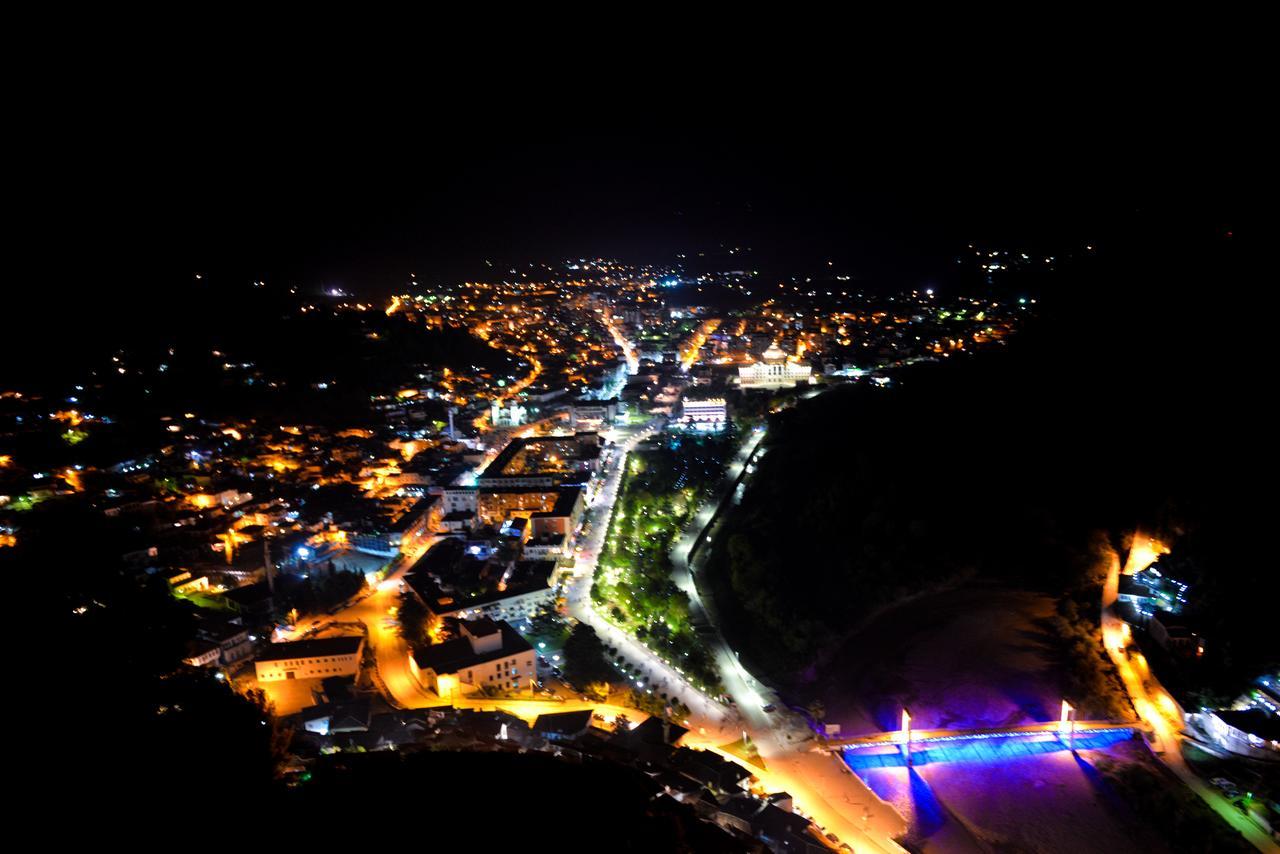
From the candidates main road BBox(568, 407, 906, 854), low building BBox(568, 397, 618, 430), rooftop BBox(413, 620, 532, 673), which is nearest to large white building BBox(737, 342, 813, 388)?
low building BBox(568, 397, 618, 430)

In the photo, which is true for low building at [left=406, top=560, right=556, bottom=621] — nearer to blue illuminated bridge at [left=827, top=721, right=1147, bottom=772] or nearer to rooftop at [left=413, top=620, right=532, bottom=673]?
rooftop at [left=413, top=620, right=532, bottom=673]

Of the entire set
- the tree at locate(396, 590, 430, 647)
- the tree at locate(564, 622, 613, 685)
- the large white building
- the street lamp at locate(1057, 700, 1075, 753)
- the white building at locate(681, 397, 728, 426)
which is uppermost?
the large white building

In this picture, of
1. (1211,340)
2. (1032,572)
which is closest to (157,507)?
(1032,572)

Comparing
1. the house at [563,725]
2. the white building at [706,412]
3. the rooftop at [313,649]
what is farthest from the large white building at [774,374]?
the house at [563,725]

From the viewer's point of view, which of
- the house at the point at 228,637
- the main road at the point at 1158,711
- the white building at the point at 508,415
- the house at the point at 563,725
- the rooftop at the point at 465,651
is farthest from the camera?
the white building at the point at 508,415

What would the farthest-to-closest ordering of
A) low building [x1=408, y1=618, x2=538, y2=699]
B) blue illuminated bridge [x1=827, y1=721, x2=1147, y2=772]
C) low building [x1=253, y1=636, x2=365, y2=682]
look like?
1. low building [x1=253, y1=636, x2=365, y2=682]
2. low building [x1=408, y1=618, x2=538, y2=699]
3. blue illuminated bridge [x1=827, y1=721, x2=1147, y2=772]

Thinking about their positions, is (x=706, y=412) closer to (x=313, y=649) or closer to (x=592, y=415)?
(x=592, y=415)

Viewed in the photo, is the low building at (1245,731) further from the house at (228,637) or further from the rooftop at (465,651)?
the house at (228,637)

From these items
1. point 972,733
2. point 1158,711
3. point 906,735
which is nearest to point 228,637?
point 906,735
